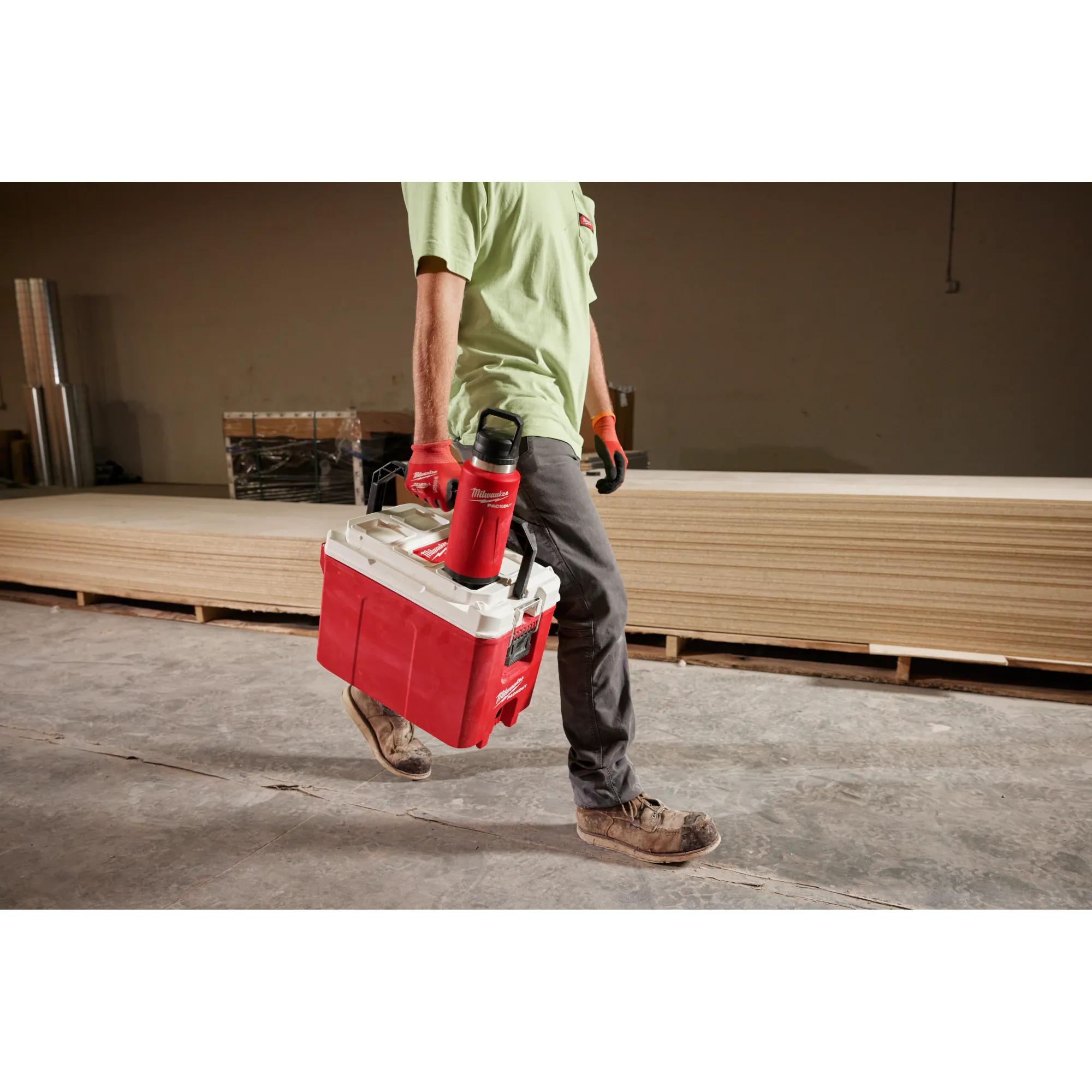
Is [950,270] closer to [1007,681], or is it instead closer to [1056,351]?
[1056,351]

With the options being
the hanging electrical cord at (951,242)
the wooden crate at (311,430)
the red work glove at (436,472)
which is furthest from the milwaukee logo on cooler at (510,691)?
the hanging electrical cord at (951,242)

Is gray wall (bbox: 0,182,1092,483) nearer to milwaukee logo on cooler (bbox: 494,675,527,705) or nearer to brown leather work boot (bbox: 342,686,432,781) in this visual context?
brown leather work boot (bbox: 342,686,432,781)

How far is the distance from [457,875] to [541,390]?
1147 millimetres

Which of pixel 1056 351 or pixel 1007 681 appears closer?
pixel 1007 681

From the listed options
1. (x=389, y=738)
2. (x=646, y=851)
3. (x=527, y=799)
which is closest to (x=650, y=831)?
(x=646, y=851)

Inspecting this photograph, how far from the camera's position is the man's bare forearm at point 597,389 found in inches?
90.2

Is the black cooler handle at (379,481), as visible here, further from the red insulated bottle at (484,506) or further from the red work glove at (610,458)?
the red work glove at (610,458)

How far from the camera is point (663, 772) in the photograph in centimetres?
244

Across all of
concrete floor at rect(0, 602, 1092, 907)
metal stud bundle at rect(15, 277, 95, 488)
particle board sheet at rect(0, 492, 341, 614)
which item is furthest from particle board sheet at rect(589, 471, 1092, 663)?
metal stud bundle at rect(15, 277, 95, 488)

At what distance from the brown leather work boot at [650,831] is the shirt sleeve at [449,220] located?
51.5 inches

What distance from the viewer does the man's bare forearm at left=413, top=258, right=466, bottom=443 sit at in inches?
68.1

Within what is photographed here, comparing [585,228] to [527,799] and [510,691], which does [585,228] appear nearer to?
[510,691]

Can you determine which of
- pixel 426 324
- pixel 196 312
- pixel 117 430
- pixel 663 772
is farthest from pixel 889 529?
pixel 117 430

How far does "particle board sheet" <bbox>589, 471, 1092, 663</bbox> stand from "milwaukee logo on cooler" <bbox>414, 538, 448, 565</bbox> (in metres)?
1.48
